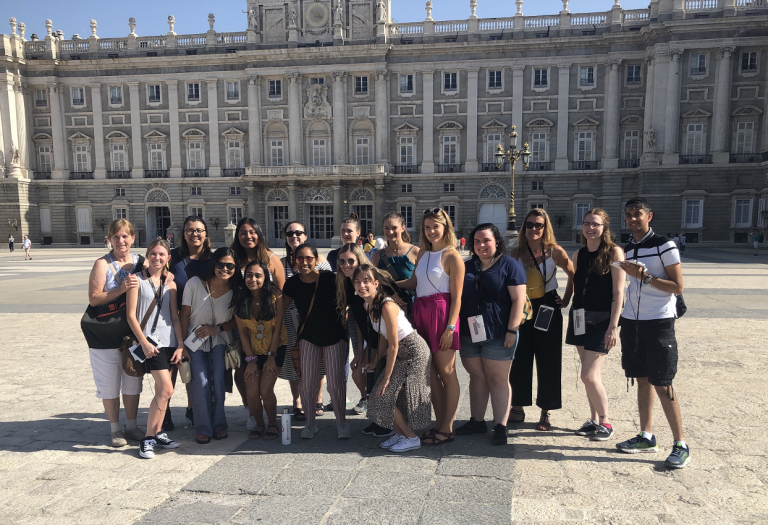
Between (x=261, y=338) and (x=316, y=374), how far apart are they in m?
0.58

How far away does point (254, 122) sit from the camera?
38.6m

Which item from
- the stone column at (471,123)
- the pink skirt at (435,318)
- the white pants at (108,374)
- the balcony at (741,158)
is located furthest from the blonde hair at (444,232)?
the balcony at (741,158)

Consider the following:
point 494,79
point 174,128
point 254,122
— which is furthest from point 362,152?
point 174,128

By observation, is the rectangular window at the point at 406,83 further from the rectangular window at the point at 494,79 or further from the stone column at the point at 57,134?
the stone column at the point at 57,134

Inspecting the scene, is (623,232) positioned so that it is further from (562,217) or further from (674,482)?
(674,482)

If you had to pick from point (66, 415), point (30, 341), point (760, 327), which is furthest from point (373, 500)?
point (760, 327)

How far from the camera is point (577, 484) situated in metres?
3.71

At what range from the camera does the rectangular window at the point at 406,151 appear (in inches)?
1503

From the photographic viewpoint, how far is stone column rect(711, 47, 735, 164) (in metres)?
32.9

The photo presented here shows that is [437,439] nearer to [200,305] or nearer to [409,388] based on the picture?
[409,388]

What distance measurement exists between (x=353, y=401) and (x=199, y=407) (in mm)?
1735

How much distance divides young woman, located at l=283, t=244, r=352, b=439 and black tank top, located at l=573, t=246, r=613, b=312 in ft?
6.97

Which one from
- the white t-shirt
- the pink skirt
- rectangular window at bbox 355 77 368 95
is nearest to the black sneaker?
the pink skirt

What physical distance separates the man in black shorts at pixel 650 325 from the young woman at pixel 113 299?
403 cm
